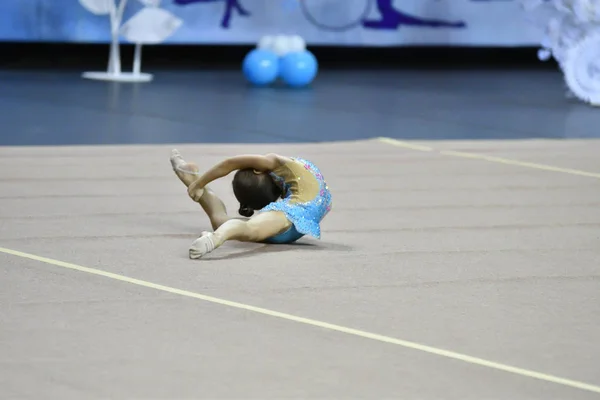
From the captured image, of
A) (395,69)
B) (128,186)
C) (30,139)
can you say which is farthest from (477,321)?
(395,69)

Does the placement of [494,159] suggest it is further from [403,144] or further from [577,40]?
[577,40]

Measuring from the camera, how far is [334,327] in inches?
78.6

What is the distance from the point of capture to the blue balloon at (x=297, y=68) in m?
6.12

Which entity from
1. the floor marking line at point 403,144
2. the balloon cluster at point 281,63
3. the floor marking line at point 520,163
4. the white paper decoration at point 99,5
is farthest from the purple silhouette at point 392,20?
the floor marking line at point 520,163

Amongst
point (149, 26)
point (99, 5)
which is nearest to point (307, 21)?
point (149, 26)

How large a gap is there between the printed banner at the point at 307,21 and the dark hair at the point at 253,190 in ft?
12.2

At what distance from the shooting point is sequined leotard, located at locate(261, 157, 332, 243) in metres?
2.54

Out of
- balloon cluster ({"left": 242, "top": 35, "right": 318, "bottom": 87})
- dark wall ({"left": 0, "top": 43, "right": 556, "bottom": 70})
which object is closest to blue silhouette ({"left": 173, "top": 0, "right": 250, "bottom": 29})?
dark wall ({"left": 0, "top": 43, "right": 556, "bottom": 70})

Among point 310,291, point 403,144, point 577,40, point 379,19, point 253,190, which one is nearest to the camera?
point 310,291

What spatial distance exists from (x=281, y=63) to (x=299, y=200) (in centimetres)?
374

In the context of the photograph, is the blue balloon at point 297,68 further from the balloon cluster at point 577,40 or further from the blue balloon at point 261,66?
the balloon cluster at point 577,40

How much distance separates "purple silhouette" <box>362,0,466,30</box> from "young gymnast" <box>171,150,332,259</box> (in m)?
4.86

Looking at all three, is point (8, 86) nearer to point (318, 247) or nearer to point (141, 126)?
point (141, 126)

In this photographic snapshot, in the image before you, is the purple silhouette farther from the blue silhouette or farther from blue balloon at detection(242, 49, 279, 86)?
blue balloon at detection(242, 49, 279, 86)
